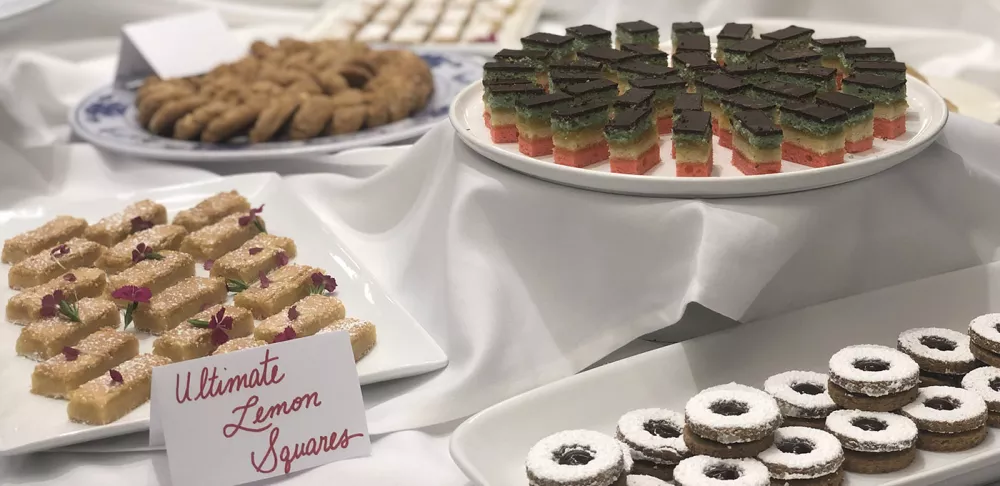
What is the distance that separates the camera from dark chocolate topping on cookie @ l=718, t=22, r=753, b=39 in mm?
1958

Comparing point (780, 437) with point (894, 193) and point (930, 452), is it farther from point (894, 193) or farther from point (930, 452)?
point (894, 193)

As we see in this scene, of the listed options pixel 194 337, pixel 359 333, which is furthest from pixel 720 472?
pixel 194 337

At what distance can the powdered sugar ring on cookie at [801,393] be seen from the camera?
1407 millimetres

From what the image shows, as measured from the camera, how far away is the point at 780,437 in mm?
1354

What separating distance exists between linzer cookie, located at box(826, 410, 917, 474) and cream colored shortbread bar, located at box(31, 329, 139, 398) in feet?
3.74

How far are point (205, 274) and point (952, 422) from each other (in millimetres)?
1428

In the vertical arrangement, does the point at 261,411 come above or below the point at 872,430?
below

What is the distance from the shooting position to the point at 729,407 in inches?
53.1

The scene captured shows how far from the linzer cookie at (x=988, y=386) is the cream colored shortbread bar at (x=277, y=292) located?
1151mm

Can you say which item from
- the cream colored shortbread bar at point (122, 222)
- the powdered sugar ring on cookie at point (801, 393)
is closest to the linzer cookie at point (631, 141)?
the powdered sugar ring on cookie at point (801, 393)

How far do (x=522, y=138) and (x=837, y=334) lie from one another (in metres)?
0.63

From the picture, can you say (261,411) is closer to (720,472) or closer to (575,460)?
(575,460)

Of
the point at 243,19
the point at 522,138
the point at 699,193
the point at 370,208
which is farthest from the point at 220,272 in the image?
the point at 243,19

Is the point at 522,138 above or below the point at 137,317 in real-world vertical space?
above
